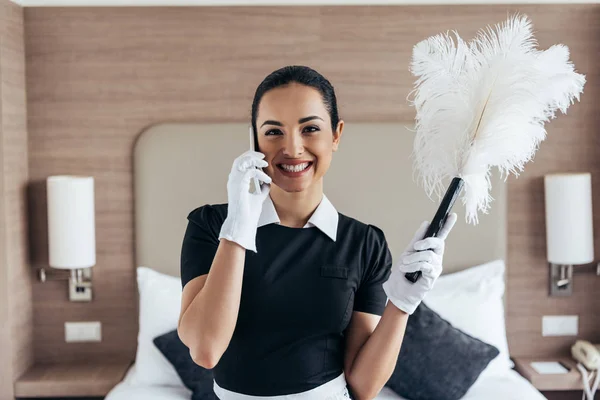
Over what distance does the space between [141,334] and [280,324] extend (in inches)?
65.6

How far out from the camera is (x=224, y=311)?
121 cm

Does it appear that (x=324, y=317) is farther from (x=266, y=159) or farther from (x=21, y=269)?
(x=21, y=269)

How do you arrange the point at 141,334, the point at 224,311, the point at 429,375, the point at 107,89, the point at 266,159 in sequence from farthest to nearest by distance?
the point at 107,89, the point at 141,334, the point at 429,375, the point at 266,159, the point at 224,311

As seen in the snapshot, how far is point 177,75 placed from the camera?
3002mm

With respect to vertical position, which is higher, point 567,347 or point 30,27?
point 30,27

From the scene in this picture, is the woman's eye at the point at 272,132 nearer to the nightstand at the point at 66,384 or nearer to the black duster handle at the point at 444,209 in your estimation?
the black duster handle at the point at 444,209

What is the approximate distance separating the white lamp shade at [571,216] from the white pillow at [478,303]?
27 centimetres

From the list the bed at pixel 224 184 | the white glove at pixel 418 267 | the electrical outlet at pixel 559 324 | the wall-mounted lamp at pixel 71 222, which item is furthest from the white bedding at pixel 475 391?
the white glove at pixel 418 267

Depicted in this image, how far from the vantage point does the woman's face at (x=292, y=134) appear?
129 cm

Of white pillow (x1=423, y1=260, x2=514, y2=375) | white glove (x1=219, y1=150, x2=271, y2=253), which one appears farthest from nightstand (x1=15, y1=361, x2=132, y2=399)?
white glove (x1=219, y1=150, x2=271, y2=253)

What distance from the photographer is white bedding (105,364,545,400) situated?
100 inches

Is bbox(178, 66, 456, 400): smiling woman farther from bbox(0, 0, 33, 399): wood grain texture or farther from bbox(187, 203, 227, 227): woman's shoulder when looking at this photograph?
bbox(0, 0, 33, 399): wood grain texture

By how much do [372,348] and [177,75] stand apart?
77.6 inches

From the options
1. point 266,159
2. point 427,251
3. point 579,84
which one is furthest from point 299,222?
point 579,84
